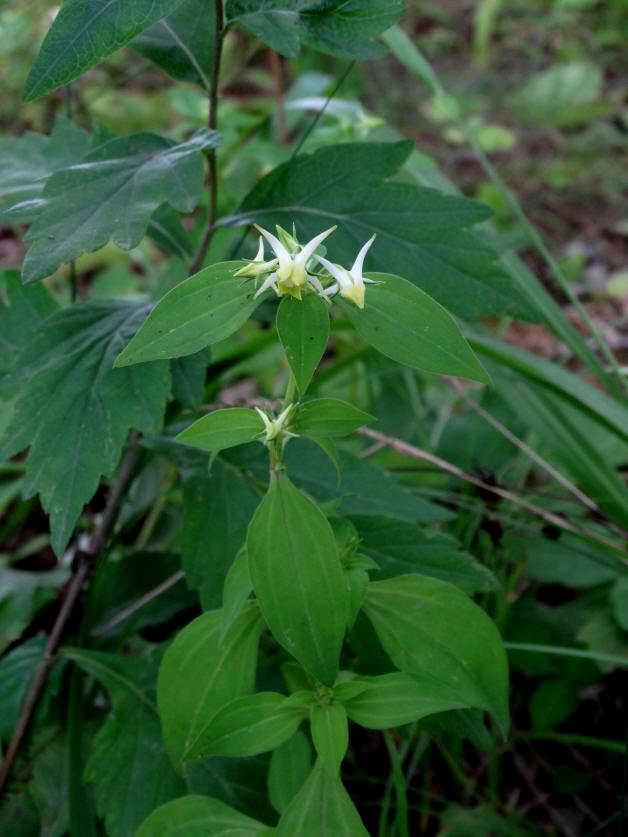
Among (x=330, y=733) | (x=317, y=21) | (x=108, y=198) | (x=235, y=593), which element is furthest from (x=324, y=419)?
(x=317, y=21)

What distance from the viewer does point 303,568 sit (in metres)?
0.64

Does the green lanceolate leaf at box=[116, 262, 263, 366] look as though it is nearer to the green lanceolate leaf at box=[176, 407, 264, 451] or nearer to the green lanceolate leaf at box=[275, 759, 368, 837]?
the green lanceolate leaf at box=[176, 407, 264, 451]

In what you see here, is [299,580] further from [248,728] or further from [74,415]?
[74,415]

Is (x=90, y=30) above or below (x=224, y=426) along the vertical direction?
above

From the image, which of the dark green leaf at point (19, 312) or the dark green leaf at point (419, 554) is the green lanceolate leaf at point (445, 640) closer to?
the dark green leaf at point (419, 554)

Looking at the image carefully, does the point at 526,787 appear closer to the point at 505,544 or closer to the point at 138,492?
the point at 505,544

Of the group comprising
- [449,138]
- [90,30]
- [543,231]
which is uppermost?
[90,30]

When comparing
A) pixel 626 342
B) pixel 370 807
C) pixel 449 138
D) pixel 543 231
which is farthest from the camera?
pixel 449 138

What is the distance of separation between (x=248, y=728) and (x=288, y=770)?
10 centimetres

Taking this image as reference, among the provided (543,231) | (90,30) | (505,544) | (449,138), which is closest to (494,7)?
(449,138)

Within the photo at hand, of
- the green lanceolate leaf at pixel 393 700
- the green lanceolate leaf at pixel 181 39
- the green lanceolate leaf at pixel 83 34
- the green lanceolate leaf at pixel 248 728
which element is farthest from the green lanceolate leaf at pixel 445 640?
the green lanceolate leaf at pixel 181 39

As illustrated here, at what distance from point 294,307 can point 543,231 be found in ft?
7.54

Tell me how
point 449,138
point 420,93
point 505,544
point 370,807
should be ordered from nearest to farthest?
point 370,807, point 505,544, point 449,138, point 420,93

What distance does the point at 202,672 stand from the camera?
0.78 meters
